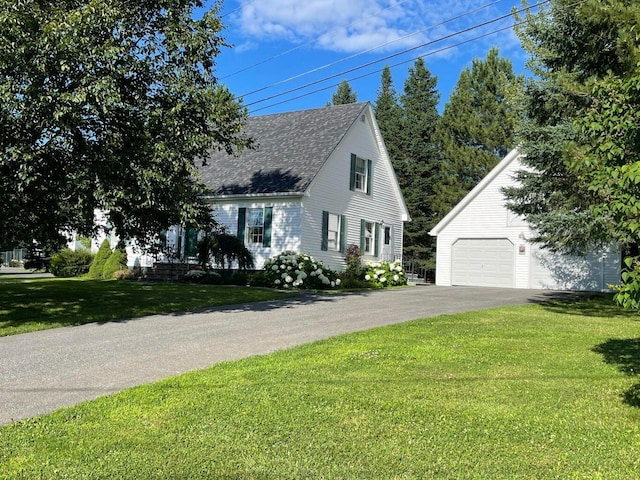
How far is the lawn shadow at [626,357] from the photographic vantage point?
18.4ft

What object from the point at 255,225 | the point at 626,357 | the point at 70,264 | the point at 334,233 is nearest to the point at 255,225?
the point at 255,225

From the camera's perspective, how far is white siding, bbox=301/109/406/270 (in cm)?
2231

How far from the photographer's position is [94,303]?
1302cm

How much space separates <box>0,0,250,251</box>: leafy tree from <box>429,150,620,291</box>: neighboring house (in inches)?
584

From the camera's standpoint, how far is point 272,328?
388 inches

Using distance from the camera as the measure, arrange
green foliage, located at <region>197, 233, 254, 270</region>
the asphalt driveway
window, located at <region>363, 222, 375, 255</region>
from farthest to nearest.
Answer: window, located at <region>363, 222, 375, 255</region>, green foliage, located at <region>197, 233, 254, 270</region>, the asphalt driveway

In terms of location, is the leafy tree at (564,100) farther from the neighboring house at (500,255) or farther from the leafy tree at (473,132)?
the leafy tree at (473,132)

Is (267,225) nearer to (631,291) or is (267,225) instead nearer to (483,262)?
(483,262)

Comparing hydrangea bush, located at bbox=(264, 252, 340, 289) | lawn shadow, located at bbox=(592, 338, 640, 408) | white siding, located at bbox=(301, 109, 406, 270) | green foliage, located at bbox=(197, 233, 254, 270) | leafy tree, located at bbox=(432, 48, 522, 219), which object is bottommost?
lawn shadow, located at bbox=(592, 338, 640, 408)

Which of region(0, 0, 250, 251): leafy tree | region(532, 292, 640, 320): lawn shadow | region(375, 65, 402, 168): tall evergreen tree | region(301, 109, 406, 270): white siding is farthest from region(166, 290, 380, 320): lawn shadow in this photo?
region(375, 65, 402, 168): tall evergreen tree

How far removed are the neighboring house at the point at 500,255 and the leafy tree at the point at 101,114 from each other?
1484 centimetres

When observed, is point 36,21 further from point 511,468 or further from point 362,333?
point 511,468

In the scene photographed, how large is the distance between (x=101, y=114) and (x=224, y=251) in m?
11.3

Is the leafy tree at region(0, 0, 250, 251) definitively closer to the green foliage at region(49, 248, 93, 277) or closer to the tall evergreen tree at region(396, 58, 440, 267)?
the green foliage at region(49, 248, 93, 277)
